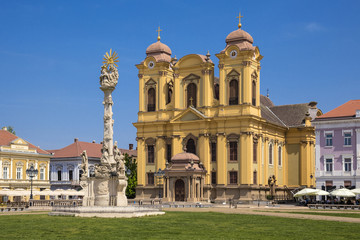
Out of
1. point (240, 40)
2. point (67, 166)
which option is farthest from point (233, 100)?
point (67, 166)

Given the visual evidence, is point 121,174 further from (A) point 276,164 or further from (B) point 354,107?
(A) point 276,164

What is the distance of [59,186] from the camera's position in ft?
324

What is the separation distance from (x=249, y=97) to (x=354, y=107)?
41.4ft

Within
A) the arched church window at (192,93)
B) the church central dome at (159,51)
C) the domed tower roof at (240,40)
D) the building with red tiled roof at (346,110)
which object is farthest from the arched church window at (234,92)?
the church central dome at (159,51)

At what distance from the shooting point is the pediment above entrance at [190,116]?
7456cm

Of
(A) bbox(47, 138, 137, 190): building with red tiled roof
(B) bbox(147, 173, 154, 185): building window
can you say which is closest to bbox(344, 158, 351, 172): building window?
(B) bbox(147, 173, 154, 185): building window

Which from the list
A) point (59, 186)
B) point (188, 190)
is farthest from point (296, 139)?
point (59, 186)

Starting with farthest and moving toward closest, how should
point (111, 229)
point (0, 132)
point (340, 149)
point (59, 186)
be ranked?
1. point (59, 186)
2. point (0, 132)
3. point (340, 149)
4. point (111, 229)

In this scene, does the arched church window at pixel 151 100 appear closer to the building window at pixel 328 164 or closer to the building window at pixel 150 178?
the building window at pixel 150 178

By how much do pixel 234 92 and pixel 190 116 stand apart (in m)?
6.85

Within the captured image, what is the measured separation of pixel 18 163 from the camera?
87.7 meters

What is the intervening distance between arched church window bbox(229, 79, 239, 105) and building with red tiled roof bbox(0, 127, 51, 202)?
111 ft

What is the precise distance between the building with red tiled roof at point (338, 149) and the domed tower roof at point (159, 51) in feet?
76.9

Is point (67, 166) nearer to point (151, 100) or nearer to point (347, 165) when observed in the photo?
point (151, 100)
